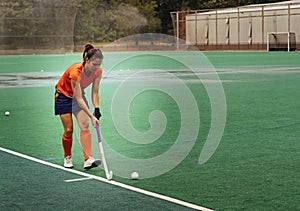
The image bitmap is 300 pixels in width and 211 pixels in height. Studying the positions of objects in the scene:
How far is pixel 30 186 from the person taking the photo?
21.1 ft

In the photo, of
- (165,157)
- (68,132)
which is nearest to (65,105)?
(68,132)

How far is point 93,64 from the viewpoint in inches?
275

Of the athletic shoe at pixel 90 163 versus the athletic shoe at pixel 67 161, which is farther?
the athletic shoe at pixel 67 161

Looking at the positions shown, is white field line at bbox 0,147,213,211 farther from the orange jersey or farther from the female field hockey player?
the orange jersey

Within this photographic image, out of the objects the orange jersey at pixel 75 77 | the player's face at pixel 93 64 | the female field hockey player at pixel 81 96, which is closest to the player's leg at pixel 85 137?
the female field hockey player at pixel 81 96

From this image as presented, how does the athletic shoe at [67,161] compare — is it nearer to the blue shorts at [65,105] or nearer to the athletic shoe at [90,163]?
the athletic shoe at [90,163]

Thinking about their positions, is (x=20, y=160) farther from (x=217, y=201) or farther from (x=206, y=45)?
(x=206, y=45)

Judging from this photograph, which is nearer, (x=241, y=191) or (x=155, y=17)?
(x=241, y=191)

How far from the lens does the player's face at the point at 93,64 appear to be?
6.97 metres

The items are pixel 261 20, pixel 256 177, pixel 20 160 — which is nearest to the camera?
pixel 256 177

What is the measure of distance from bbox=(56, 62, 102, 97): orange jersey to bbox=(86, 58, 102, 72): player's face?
0.14 m

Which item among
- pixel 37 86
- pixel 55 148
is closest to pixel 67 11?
pixel 37 86

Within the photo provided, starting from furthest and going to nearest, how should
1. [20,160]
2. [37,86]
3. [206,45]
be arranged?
[206,45], [37,86], [20,160]

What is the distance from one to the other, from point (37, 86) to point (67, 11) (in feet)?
149
